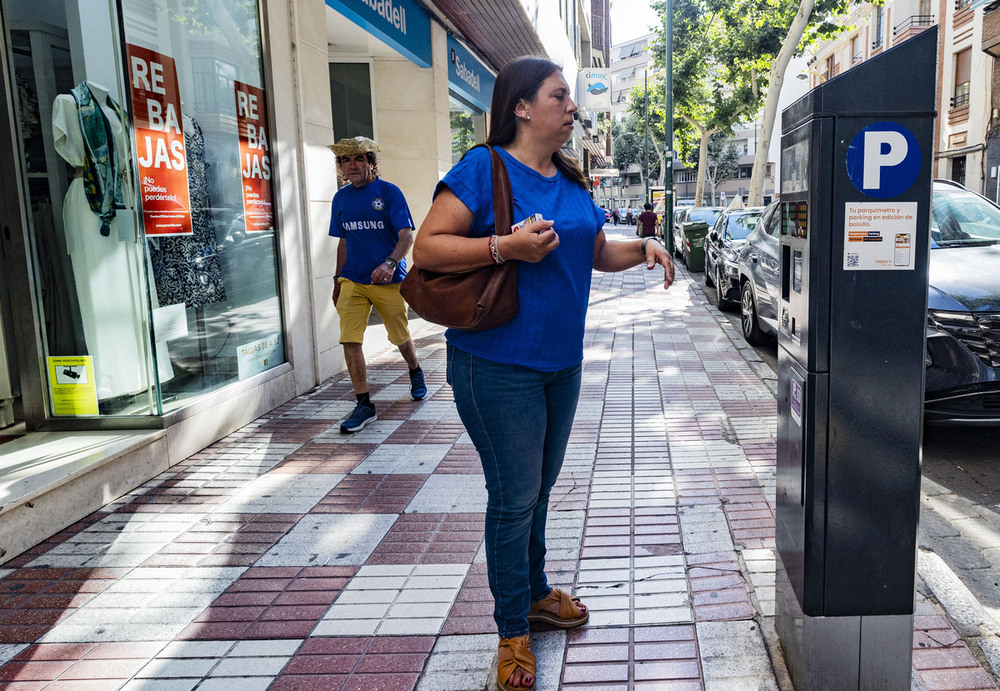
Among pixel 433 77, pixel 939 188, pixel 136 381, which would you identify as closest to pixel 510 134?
pixel 136 381

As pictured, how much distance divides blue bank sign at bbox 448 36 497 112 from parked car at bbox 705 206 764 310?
4.31 m

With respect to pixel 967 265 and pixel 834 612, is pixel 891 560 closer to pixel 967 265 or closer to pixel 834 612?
pixel 834 612

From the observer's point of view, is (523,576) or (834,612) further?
(523,576)

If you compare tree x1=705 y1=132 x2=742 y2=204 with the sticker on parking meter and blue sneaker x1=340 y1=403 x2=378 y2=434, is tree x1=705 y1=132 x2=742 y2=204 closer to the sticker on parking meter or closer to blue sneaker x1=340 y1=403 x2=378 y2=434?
blue sneaker x1=340 y1=403 x2=378 y2=434

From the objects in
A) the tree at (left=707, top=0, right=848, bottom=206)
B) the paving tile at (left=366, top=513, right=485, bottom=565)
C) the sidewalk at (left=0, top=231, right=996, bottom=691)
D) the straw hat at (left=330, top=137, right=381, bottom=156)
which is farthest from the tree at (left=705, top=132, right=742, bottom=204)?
the paving tile at (left=366, top=513, right=485, bottom=565)

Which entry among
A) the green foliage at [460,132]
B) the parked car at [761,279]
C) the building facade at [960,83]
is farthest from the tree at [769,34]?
the parked car at [761,279]

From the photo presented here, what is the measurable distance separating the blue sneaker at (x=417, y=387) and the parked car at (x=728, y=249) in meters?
5.72

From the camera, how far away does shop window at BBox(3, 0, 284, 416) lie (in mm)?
4902

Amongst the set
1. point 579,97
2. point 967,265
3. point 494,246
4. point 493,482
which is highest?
point 579,97

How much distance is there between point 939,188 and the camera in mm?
7133

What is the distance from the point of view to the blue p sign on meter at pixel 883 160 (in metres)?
2.22

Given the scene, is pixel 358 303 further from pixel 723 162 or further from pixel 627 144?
pixel 627 144

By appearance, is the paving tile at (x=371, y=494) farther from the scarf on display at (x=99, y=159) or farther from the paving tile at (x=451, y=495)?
the scarf on display at (x=99, y=159)

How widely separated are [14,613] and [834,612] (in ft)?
9.84
